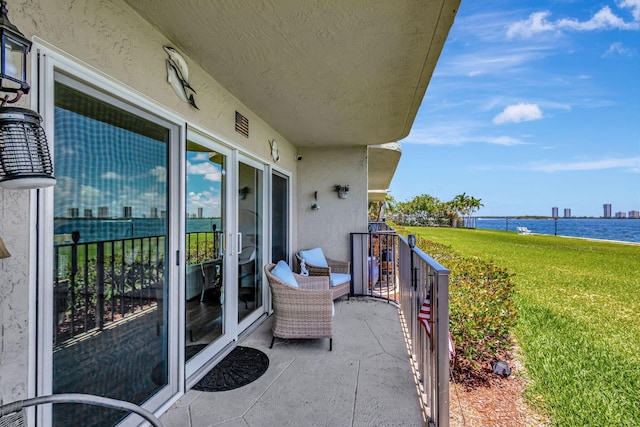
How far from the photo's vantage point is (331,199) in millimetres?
5648

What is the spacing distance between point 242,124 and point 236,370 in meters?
2.53

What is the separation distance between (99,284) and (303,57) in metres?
2.12

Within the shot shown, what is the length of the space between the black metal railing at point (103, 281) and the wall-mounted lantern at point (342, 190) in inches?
146

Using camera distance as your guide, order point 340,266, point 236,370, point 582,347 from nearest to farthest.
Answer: point 236,370 → point 582,347 → point 340,266

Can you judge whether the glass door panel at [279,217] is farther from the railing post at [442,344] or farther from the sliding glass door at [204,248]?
the railing post at [442,344]

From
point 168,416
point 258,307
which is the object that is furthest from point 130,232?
point 258,307

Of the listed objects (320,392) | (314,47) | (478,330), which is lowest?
(320,392)

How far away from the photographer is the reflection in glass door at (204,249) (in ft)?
8.57

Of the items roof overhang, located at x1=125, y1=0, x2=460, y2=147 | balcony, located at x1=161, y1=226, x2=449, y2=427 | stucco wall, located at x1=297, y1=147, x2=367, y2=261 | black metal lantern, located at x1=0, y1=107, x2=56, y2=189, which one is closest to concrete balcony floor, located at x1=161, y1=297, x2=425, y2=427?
balcony, located at x1=161, y1=226, x2=449, y2=427

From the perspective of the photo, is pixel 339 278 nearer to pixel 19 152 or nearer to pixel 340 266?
pixel 340 266

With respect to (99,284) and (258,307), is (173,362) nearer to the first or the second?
(99,284)

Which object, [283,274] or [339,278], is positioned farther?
[339,278]

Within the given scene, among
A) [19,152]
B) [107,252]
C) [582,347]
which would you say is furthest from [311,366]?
[582,347]

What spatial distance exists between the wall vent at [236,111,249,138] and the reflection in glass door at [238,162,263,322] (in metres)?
0.36
